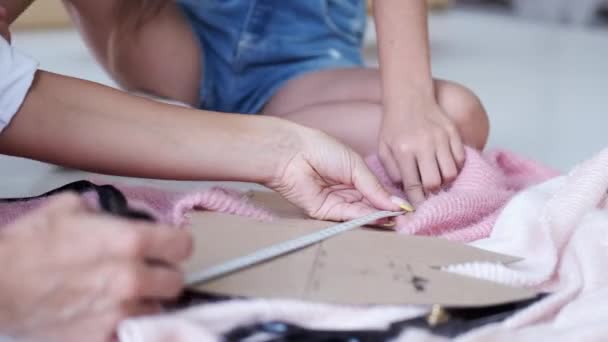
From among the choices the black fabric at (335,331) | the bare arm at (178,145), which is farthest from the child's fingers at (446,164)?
the black fabric at (335,331)

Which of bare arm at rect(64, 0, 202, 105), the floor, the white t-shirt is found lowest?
the floor

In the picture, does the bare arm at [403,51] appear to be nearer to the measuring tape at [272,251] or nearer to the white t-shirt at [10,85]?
the measuring tape at [272,251]

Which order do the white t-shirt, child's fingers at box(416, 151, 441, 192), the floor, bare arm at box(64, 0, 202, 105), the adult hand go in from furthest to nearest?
the floor < bare arm at box(64, 0, 202, 105) < child's fingers at box(416, 151, 441, 192) < the white t-shirt < the adult hand

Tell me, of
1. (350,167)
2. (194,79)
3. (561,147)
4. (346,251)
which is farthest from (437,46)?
(346,251)

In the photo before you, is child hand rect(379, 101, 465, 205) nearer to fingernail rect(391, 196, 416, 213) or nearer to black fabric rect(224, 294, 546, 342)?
fingernail rect(391, 196, 416, 213)

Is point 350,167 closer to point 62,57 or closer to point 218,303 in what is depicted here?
point 218,303

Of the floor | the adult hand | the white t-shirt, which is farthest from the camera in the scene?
the floor

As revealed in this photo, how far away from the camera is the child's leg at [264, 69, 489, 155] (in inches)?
31.8

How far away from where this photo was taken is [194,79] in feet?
3.30

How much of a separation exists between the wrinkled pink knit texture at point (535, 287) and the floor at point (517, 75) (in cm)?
40

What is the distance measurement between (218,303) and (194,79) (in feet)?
1.93

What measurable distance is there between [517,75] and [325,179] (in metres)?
1.07

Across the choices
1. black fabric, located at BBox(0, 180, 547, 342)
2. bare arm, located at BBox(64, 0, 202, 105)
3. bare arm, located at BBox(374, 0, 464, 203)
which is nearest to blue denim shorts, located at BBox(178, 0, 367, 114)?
bare arm, located at BBox(64, 0, 202, 105)

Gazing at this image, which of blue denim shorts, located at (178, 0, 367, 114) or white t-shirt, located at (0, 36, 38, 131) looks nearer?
white t-shirt, located at (0, 36, 38, 131)
